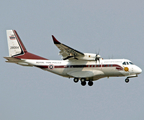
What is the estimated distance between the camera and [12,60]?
3039cm

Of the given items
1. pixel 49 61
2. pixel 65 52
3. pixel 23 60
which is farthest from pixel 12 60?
pixel 65 52

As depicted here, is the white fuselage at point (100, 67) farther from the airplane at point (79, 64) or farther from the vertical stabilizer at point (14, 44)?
the vertical stabilizer at point (14, 44)

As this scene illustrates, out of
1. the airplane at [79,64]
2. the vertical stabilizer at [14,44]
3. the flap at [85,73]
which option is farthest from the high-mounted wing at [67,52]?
the vertical stabilizer at [14,44]

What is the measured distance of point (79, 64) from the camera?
30.3 metres

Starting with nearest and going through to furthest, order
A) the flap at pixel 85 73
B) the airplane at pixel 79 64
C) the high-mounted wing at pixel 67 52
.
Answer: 1. the high-mounted wing at pixel 67 52
2. the airplane at pixel 79 64
3. the flap at pixel 85 73

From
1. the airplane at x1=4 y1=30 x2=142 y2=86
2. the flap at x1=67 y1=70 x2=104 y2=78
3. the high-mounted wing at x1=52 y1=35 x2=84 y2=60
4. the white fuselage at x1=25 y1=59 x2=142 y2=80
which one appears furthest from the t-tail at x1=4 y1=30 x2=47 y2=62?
the flap at x1=67 y1=70 x2=104 y2=78

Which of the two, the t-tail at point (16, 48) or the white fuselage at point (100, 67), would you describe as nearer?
the white fuselage at point (100, 67)

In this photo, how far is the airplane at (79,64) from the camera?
96.9ft

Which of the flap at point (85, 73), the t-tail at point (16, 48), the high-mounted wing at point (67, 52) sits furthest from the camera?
the t-tail at point (16, 48)

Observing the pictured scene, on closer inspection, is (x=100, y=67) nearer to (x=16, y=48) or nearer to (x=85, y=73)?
(x=85, y=73)

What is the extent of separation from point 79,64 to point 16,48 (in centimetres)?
750

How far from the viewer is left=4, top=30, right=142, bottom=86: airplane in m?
29.5

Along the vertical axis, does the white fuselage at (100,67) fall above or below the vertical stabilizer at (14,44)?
below

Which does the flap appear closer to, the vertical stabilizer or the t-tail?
the t-tail
